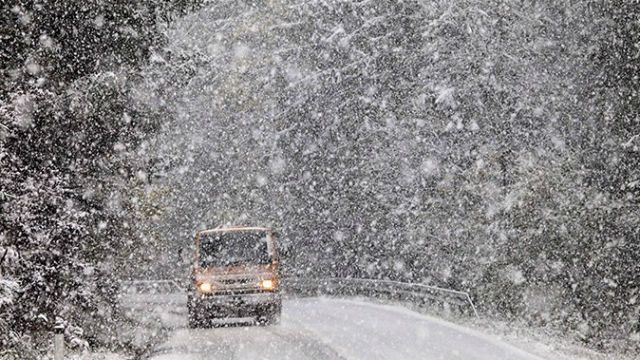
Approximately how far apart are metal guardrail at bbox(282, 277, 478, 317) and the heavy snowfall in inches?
3.4

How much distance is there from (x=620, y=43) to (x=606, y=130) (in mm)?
2268

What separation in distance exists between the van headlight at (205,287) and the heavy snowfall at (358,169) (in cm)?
89

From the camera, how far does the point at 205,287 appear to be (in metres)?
20.1

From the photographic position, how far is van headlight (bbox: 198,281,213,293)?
20016 millimetres

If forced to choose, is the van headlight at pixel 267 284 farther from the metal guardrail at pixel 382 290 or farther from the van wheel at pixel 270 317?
the metal guardrail at pixel 382 290

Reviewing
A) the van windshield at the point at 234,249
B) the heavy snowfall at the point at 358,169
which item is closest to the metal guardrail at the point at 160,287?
the heavy snowfall at the point at 358,169

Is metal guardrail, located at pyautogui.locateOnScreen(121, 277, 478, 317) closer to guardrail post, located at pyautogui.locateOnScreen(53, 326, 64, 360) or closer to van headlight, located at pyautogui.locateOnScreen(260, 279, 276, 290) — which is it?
van headlight, located at pyautogui.locateOnScreen(260, 279, 276, 290)

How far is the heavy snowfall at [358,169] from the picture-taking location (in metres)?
11.7

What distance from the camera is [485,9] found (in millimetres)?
28375

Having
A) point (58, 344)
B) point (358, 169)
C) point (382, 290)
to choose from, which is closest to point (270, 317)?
point (382, 290)

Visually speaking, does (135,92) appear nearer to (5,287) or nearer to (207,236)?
(207,236)

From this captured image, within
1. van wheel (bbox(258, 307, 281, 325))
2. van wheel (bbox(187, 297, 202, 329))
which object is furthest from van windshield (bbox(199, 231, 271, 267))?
van wheel (bbox(258, 307, 281, 325))

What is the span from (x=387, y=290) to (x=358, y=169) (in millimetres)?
9193

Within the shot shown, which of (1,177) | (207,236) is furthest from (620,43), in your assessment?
(1,177)
